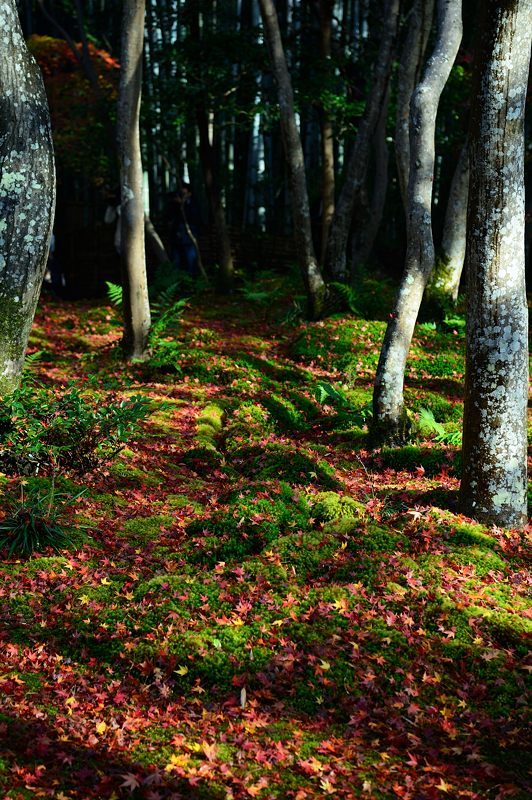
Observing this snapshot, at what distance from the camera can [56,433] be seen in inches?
243

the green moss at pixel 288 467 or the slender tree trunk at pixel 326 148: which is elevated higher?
the slender tree trunk at pixel 326 148

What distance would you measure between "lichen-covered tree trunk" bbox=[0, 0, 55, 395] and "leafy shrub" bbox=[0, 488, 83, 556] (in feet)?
4.22

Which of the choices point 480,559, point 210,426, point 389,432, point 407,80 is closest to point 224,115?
point 407,80

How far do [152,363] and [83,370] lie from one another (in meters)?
0.96

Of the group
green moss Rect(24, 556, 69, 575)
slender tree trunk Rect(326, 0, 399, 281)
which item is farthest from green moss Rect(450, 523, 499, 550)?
slender tree trunk Rect(326, 0, 399, 281)

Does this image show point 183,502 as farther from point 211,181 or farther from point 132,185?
point 211,181

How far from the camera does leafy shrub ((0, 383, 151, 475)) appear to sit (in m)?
5.87

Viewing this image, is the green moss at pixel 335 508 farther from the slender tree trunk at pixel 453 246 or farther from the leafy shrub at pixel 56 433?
the slender tree trunk at pixel 453 246

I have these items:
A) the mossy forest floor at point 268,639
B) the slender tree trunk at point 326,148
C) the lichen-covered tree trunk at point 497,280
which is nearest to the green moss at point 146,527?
the mossy forest floor at point 268,639

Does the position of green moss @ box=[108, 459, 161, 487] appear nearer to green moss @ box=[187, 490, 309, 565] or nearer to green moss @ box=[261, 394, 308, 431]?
green moss @ box=[187, 490, 309, 565]

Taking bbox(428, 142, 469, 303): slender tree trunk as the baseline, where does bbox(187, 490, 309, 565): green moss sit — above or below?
below

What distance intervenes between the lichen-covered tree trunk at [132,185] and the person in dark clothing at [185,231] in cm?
705

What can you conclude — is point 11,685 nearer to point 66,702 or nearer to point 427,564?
point 66,702

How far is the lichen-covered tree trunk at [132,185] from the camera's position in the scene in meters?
9.26
